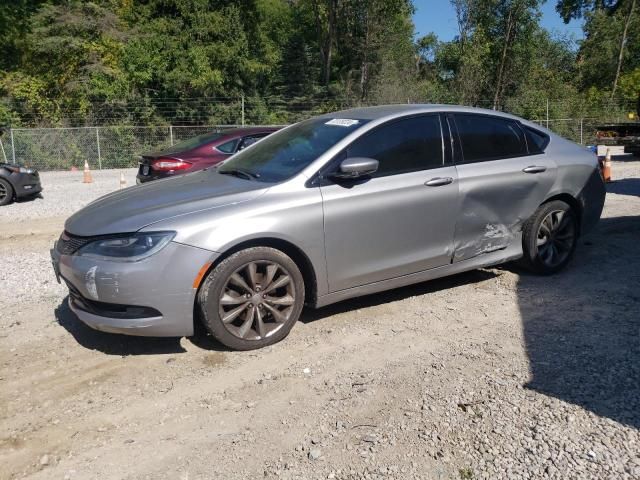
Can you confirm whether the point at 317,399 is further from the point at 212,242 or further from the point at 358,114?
the point at 358,114

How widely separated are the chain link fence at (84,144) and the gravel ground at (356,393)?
60.4 ft

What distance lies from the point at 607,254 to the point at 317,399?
4.47 m

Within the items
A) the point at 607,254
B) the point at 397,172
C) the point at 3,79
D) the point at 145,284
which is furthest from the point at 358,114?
the point at 3,79

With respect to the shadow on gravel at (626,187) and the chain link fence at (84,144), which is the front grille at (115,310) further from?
the chain link fence at (84,144)

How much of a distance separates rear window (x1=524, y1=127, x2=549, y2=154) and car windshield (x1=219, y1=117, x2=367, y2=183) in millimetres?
1813

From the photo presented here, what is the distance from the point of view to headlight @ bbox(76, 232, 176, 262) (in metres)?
3.66

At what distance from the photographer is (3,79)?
24875 millimetres

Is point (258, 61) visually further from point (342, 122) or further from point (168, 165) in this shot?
point (342, 122)

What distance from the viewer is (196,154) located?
30.4 feet

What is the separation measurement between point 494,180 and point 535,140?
834 mm

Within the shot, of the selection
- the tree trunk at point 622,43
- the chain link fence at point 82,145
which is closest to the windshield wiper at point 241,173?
the chain link fence at point 82,145

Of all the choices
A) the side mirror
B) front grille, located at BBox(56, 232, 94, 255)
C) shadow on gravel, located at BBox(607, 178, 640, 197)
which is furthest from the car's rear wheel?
shadow on gravel, located at BBox(607, 178, 640, 197)

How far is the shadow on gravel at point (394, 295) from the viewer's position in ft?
15.7

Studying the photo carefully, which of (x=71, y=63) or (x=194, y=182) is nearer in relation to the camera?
(x=194, y=182)
